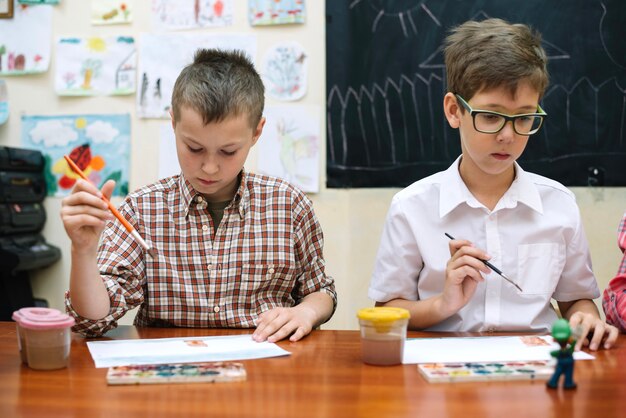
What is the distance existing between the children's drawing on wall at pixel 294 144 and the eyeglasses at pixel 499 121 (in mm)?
1069

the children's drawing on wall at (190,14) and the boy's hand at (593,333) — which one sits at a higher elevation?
the children's drawing on wall at (190,14)

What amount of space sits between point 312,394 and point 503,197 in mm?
734

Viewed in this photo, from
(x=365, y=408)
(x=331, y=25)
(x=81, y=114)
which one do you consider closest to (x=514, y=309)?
(x=365, y=408)

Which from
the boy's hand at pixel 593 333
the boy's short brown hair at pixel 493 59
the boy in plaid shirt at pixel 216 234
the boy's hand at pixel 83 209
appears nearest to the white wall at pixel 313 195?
the boy in plaid shirt at pixel 216 234

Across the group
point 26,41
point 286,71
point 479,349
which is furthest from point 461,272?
point 26,41

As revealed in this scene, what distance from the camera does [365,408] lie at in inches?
33.4

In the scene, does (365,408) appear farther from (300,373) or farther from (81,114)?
(81,114)

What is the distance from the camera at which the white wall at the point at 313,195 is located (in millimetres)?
Answer: 2305

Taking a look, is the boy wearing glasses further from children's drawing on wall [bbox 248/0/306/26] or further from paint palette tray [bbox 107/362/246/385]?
children's drawing on wall [bbox 248/0/306/26]

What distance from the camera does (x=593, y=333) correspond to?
1.19m

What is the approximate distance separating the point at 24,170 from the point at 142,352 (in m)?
1.56

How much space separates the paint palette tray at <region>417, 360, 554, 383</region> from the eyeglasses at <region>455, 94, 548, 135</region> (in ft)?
1.59

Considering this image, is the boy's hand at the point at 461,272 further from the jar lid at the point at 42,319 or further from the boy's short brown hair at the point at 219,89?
the jar lid at the point at 42,319

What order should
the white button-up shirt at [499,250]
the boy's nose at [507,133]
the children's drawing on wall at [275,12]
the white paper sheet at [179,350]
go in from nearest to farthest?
the white paper sheet at [179,350]
the boy's nose at [507,133]
the white button-up shirt at [499,250]
the children's drawing on wall at [275,12]
